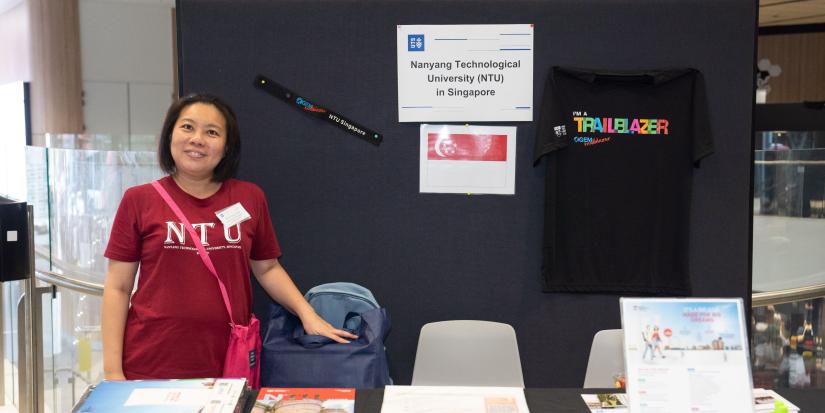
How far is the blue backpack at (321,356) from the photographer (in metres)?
2.25

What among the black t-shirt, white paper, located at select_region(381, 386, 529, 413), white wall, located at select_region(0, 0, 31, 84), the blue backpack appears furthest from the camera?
white wall, located at select_region(0, 0, 31, 84)

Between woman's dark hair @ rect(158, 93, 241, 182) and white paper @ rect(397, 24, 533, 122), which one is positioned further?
white paper @ rect(397, 24, 533, 122)

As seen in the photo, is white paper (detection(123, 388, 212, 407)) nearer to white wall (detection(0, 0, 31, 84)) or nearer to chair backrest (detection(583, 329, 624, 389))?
chair backrest (detection(583, 329, 624, 389))

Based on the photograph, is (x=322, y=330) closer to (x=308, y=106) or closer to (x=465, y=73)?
(x=308, y=106)

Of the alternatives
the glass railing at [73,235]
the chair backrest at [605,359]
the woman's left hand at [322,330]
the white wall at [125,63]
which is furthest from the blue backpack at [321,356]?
the white wall at [125,63]

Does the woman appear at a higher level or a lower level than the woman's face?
lower

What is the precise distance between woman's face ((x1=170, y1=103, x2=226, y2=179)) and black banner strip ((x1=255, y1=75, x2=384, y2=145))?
0.67 metres

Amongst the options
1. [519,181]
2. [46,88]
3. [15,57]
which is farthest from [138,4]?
[519,181]

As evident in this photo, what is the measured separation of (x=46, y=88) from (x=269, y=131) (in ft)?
20.3

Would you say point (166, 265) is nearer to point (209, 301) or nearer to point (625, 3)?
point (209, 301)

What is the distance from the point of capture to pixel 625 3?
2.79m

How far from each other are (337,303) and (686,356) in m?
1.37

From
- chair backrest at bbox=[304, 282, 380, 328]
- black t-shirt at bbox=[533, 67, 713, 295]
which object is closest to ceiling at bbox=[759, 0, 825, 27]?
black t-shirt at bbox=[533, 67, 713, 295]

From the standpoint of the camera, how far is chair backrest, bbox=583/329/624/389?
8.61ft
